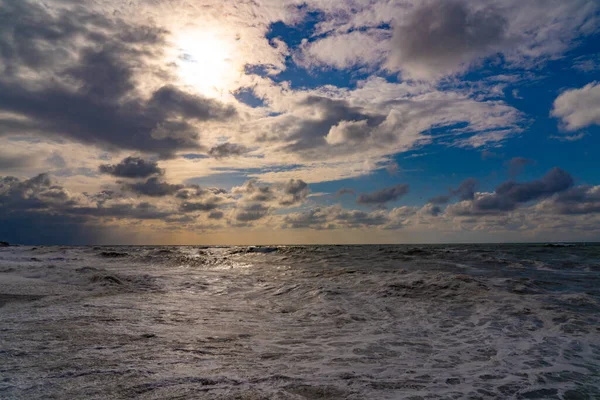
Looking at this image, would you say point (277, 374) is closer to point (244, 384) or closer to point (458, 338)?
point (244, 384)

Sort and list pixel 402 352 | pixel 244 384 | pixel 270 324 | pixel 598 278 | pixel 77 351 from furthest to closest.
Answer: pixel 598 278, pixel 270 324, pixel 402 352, pixel 77 351, pixel 244 384

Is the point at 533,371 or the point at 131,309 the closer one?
the point at 533,371

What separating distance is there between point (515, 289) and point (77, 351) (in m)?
16.4

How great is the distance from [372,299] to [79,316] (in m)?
10.3

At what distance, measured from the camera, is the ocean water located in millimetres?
5461

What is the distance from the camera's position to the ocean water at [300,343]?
215 inches

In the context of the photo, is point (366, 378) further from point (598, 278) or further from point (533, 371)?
point (598, 278)

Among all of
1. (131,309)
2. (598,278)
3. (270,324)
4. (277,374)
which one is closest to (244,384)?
(277,374)

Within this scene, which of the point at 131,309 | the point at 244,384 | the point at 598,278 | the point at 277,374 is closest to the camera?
the point at 244,384

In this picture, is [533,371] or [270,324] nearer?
[533,371]

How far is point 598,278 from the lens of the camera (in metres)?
19.3

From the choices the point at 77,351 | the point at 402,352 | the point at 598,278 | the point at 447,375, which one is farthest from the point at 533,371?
the point at 598,278

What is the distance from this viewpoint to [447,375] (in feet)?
21.1

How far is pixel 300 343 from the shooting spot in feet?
27.3
